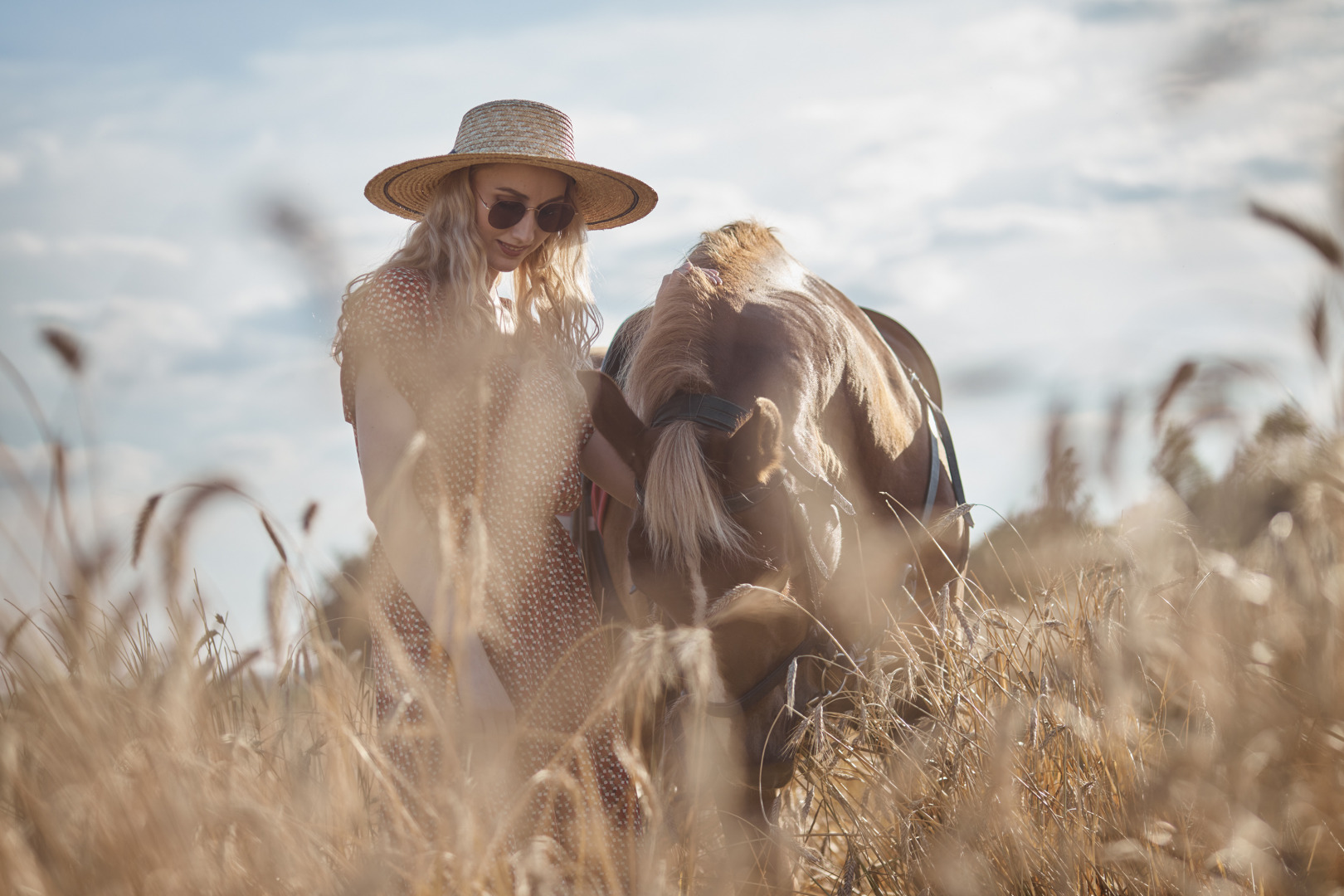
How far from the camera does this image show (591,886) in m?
1.75

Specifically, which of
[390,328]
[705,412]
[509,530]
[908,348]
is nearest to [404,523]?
[509,530]

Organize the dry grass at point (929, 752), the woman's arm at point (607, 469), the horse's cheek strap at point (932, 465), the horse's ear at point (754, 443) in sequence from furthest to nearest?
1. the horse's cheek strap at point (932, 465)
2. the woman's arm at point (607, 469)
3. the horse's ear at point (754, 443)
4. the dry grass at point (929, 752)

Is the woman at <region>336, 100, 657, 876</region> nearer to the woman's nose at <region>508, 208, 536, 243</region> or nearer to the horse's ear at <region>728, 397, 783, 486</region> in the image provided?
the woman's nose at <region>508, 208, 536, 243</region>

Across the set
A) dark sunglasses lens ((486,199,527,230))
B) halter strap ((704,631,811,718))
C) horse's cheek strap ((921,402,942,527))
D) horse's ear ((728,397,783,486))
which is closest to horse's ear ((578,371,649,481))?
horse's ear ((728,397,783,486))

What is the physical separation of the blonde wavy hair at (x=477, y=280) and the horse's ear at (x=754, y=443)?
25.4 inches

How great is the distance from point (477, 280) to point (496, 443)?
49 centimetres

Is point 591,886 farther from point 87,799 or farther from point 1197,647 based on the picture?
point 1197,647

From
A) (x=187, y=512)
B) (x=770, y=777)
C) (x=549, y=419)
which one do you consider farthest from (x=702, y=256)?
(x=187, y=512)

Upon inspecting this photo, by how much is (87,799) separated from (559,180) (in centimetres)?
218

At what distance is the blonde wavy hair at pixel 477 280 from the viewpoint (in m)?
2.45

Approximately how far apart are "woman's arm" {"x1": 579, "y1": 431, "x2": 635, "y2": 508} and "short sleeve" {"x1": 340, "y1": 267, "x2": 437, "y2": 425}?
66cm

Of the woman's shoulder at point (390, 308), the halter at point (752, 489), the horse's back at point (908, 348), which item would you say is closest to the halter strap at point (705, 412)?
the halter at point (752, 489)

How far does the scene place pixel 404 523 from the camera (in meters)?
2.07

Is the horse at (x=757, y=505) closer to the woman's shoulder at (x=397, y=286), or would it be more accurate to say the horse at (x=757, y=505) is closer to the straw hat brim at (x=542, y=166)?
the straw hat brim at (x=542, y=166)
